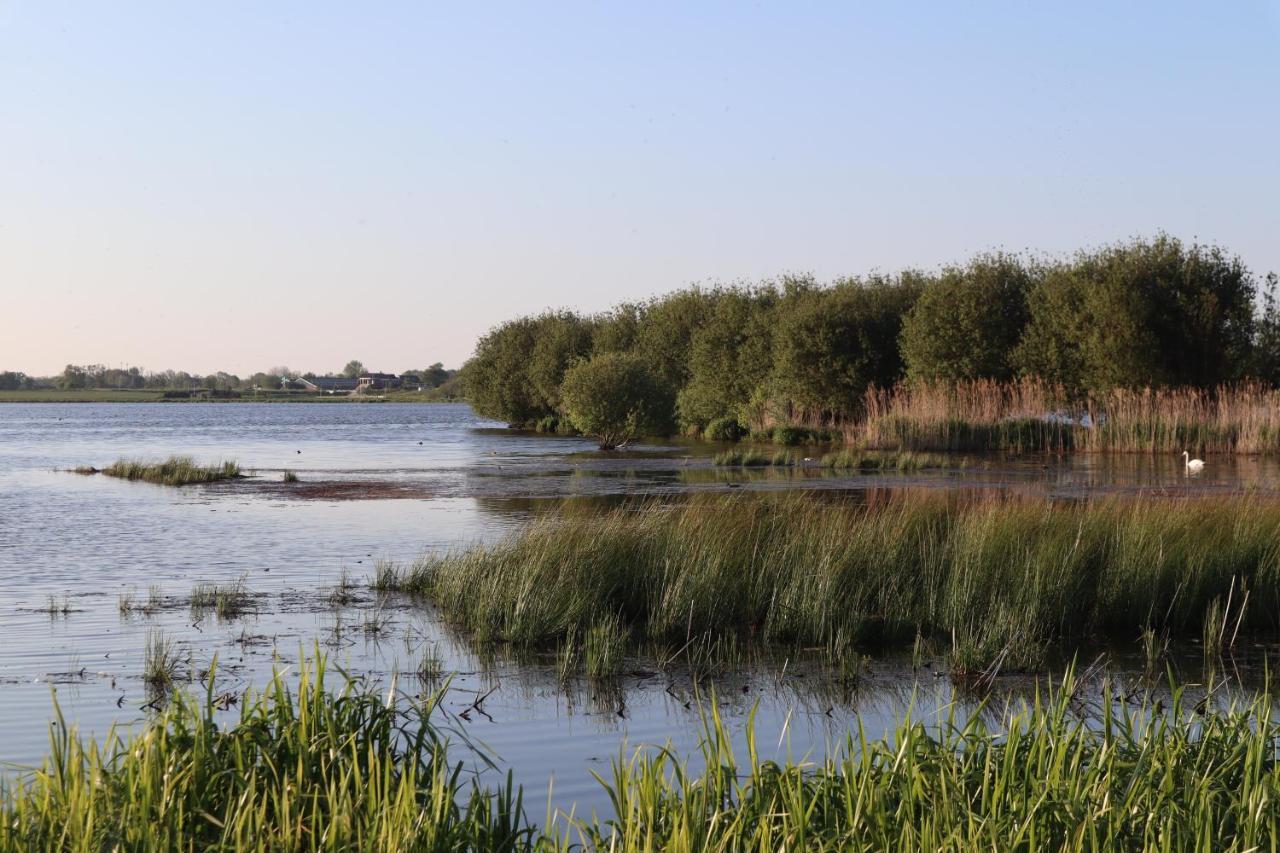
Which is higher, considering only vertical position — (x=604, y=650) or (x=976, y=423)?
(x=976, y=423)

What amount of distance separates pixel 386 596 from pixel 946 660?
22.6 ft

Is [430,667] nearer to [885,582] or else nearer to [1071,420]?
[885,582]

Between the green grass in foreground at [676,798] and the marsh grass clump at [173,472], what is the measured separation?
30.4 meters

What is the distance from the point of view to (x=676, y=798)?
5.10 meters

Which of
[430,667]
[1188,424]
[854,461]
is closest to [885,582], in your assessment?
[430,667]

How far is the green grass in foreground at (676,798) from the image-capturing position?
182 inches

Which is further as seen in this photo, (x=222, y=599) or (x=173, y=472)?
→ (x=173, y=472)

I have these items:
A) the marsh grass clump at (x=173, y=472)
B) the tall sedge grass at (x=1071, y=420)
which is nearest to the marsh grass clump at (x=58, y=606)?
the marsh grass clump at (x=173, y=472)

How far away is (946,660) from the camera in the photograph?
10500mm

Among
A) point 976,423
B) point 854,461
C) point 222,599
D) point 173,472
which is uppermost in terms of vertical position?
point 976,423

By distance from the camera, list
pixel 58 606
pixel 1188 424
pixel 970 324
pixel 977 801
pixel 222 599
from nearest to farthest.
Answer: pixel 977 801 < pixel 222 599 < pixel 58 606 < pixel 1188 424 < pixel 970 324

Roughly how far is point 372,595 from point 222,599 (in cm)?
175

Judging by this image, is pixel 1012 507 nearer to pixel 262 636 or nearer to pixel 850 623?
pixel 850 623

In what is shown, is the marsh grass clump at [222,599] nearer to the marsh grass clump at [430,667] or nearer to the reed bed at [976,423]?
the marsh grass clump at [430,667]
